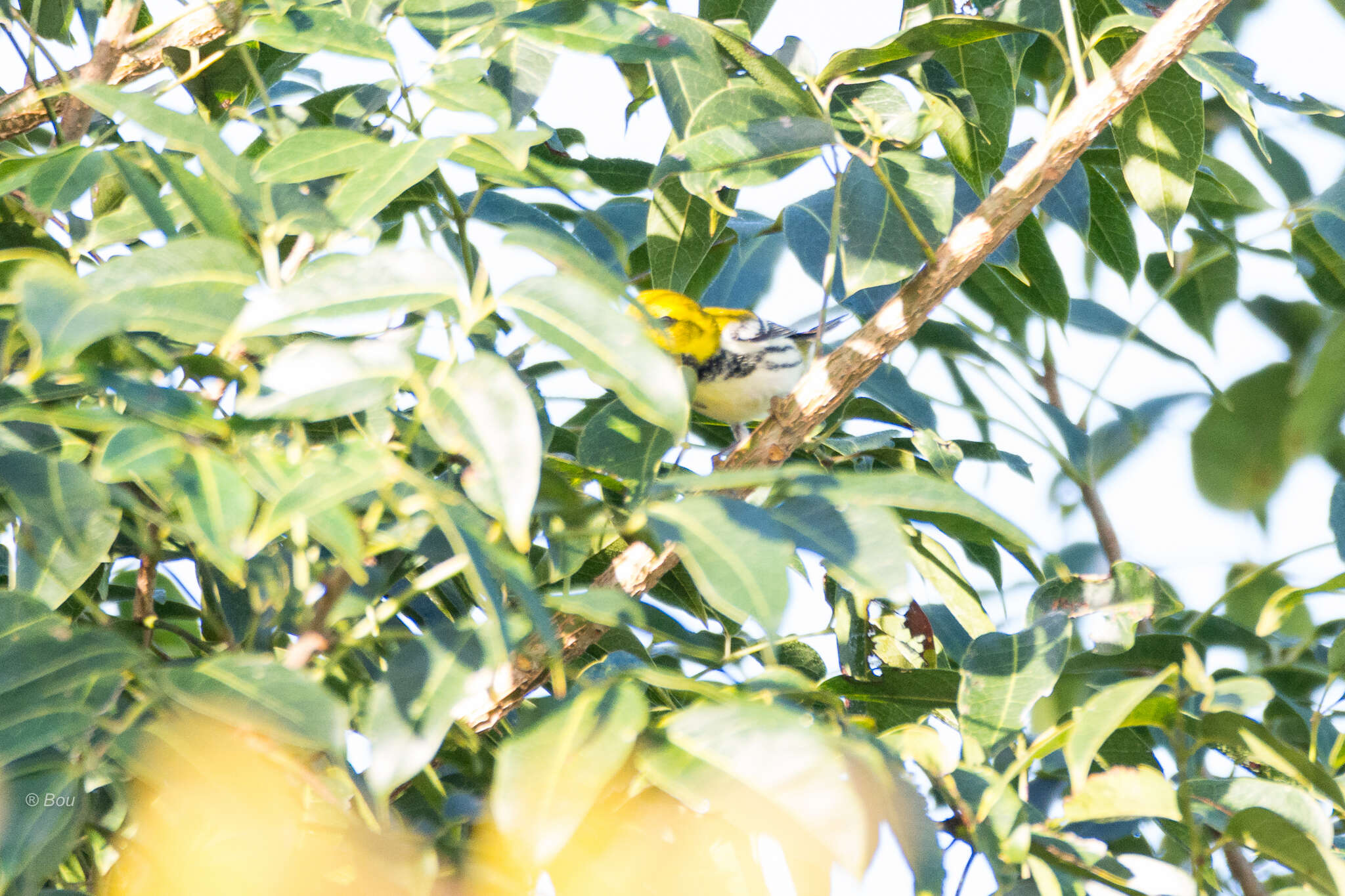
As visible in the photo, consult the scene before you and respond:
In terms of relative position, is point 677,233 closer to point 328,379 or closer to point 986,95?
point 986,95

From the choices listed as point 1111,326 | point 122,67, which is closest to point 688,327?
point 1111,326

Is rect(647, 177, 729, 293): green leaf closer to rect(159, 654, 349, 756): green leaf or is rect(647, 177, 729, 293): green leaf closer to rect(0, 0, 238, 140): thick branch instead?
rect(0, 0, 238, 140): thick branch

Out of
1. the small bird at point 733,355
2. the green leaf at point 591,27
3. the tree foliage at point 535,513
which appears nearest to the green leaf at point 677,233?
the tree foliage at point 535,513

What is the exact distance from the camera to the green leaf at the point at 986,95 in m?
0.77

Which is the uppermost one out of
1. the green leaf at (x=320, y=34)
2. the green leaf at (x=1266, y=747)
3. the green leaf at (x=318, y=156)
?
the green leaf at (x=320, y=34)

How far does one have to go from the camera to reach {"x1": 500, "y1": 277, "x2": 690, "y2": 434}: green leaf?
41 cm

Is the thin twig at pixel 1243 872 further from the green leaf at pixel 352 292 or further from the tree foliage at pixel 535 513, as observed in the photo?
the green leaf at pixel 352 292

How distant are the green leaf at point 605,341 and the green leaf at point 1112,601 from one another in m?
0.42

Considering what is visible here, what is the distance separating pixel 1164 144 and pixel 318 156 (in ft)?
1.98

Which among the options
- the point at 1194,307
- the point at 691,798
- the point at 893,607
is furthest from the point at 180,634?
the point at 1194,307

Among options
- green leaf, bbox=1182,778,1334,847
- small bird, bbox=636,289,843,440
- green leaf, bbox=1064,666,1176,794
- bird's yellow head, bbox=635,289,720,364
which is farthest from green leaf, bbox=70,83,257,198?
bird's yellow head, bbox=635,289,720,364

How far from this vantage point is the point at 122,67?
915 millimetres

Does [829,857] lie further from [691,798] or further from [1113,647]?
[1113,647]

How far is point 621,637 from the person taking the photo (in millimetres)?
741
